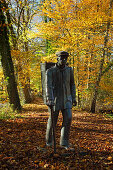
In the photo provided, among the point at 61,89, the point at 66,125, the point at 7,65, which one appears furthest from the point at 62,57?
the point at 7,65

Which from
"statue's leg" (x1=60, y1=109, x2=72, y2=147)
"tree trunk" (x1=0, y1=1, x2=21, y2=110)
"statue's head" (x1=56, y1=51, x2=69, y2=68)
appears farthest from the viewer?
"tree trunk" (x1=0, y1=1, x2=21, y2=110)

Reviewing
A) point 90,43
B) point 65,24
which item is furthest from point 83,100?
point 65,24

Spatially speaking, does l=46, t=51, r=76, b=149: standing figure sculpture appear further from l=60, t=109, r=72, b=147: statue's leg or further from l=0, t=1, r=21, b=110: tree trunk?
l=0, t=1, r=21, b=110: tree trunk

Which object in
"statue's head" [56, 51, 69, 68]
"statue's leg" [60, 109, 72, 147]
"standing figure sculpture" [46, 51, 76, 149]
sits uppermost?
"statue's head" [56, 51, 69, 68]

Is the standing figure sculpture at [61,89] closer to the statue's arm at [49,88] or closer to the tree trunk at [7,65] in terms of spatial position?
the statue's arm at [49,88]

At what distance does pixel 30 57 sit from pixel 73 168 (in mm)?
10307

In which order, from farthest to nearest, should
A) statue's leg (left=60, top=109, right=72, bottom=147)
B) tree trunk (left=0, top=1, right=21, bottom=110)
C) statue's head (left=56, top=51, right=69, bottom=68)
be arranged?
tree trunk (left=0, top=1, right=21, bottom=110) < statue's leg (left=60, top=109, right=72, bottom=147) < statue's head (left=56, top=51, right=69, bottom=68)

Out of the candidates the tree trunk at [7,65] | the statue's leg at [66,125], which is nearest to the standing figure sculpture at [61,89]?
the statue's leg at [66,125]

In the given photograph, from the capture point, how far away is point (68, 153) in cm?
302

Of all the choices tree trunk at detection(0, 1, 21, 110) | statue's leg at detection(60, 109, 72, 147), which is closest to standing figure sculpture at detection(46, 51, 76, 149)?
statue's leg at detection(60, 109, 72, 147)

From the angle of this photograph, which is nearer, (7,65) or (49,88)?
(49,88)

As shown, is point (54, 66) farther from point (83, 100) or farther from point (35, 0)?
point (35, 0)

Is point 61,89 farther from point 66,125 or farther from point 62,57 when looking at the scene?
point 66,125

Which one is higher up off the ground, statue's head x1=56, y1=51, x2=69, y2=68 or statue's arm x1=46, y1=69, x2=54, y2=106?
statue's head x1=56, y1=51, x2=69, y2=68
